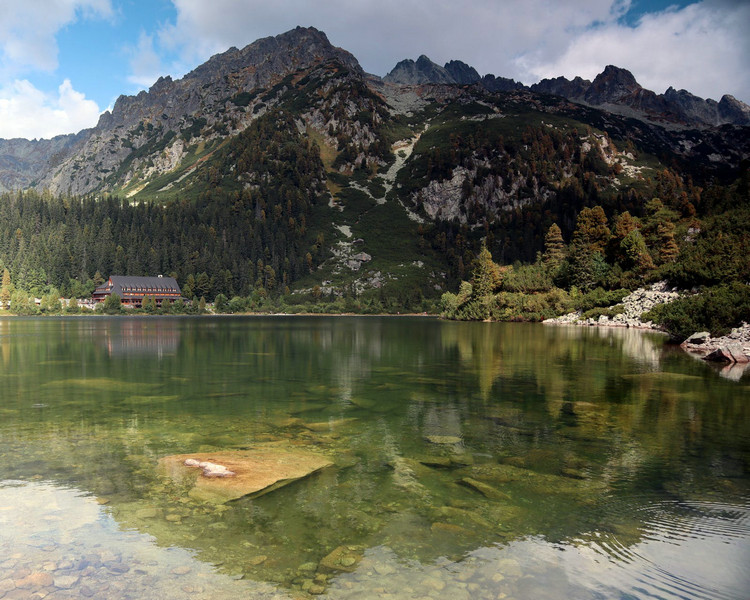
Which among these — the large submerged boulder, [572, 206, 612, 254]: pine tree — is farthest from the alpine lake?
[572, 206, 612, 254]: pine tree

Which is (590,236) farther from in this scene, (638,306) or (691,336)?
(691,336)

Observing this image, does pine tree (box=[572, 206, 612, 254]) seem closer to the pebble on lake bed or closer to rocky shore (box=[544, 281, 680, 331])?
rocky shore (box=[544, 281, 680, 331])

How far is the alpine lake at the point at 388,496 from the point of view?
851cm

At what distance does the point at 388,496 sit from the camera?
1223 cm

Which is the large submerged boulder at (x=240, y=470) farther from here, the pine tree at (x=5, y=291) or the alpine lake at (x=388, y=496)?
the pine tree at (x=5, y=291)

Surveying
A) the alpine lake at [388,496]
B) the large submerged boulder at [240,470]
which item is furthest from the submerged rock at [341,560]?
the large submerged boulder at [240,470]

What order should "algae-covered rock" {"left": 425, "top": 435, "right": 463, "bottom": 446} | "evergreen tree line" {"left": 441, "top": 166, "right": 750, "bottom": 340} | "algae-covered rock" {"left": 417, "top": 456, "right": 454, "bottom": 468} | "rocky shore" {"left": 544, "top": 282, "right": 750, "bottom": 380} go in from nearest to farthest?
"algae-covered rock" {"left": 417, "top": 456, "right": 454, "bottom": 468}, "algae-covered rock" {"left": 425, "top": 435, "right": 463, "bottom": 446}, "rocky shore" {"left": 544, "top": 282, "right": 750, "bottom": 380}, "evergreen tree line" {"left": 441, "top": 166, "right": 750, "bottom": 340}

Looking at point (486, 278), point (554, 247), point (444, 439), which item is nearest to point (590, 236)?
point (554, 247)

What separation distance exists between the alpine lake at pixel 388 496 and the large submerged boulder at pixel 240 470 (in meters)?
0.23

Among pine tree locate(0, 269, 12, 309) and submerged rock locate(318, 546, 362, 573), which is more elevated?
pine tree locate(0, 269, 12, 309)

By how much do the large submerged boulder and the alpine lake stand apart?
0.23 meters

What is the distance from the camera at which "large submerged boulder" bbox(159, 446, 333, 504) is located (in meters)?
12.4

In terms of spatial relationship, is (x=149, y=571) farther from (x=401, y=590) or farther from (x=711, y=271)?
(x=711, y=271)

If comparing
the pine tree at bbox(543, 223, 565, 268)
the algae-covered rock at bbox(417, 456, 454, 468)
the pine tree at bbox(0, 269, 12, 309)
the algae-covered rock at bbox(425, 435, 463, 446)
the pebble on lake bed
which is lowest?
the algae-covered rock at bbox(425, 435, 463, 446)
